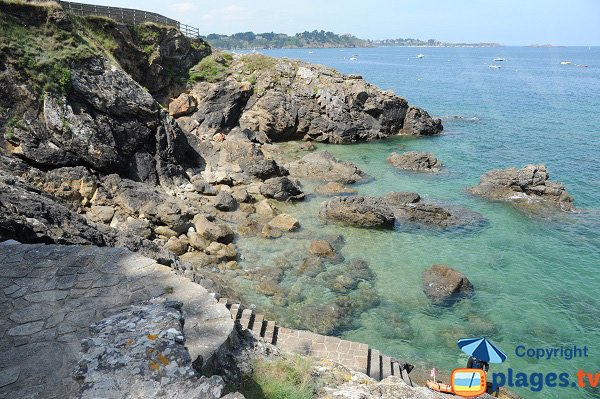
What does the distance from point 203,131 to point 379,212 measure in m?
20.8

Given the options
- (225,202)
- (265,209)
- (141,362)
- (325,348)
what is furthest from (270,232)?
(141,362)

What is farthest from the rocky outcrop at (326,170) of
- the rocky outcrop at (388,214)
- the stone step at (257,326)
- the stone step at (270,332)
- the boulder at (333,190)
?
the stone step at (257,326)

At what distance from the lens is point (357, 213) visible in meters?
23.1

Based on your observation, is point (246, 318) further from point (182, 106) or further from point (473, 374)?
point (182, 106)

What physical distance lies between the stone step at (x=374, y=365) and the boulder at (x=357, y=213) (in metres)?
11.3

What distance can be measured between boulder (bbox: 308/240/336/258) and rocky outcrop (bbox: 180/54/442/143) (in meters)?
21.4

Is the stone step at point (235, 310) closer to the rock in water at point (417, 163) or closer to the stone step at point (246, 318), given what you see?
the stone step at point (246, 318)

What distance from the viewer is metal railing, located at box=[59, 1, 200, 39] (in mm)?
32938

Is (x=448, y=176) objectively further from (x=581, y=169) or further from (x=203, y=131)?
(x=203, y=131)

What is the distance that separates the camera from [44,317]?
7.51 metres

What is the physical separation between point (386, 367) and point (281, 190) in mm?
15861

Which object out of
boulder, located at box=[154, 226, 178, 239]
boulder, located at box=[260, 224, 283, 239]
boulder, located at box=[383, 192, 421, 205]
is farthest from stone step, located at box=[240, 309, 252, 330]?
boulder, located at box=[383, 192, 421, 205]

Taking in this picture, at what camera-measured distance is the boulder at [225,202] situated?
79.7 ft

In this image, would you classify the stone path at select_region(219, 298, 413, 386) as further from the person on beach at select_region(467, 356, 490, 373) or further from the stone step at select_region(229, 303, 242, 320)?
the person on beach at select_region(467, 356, 490, 373)
